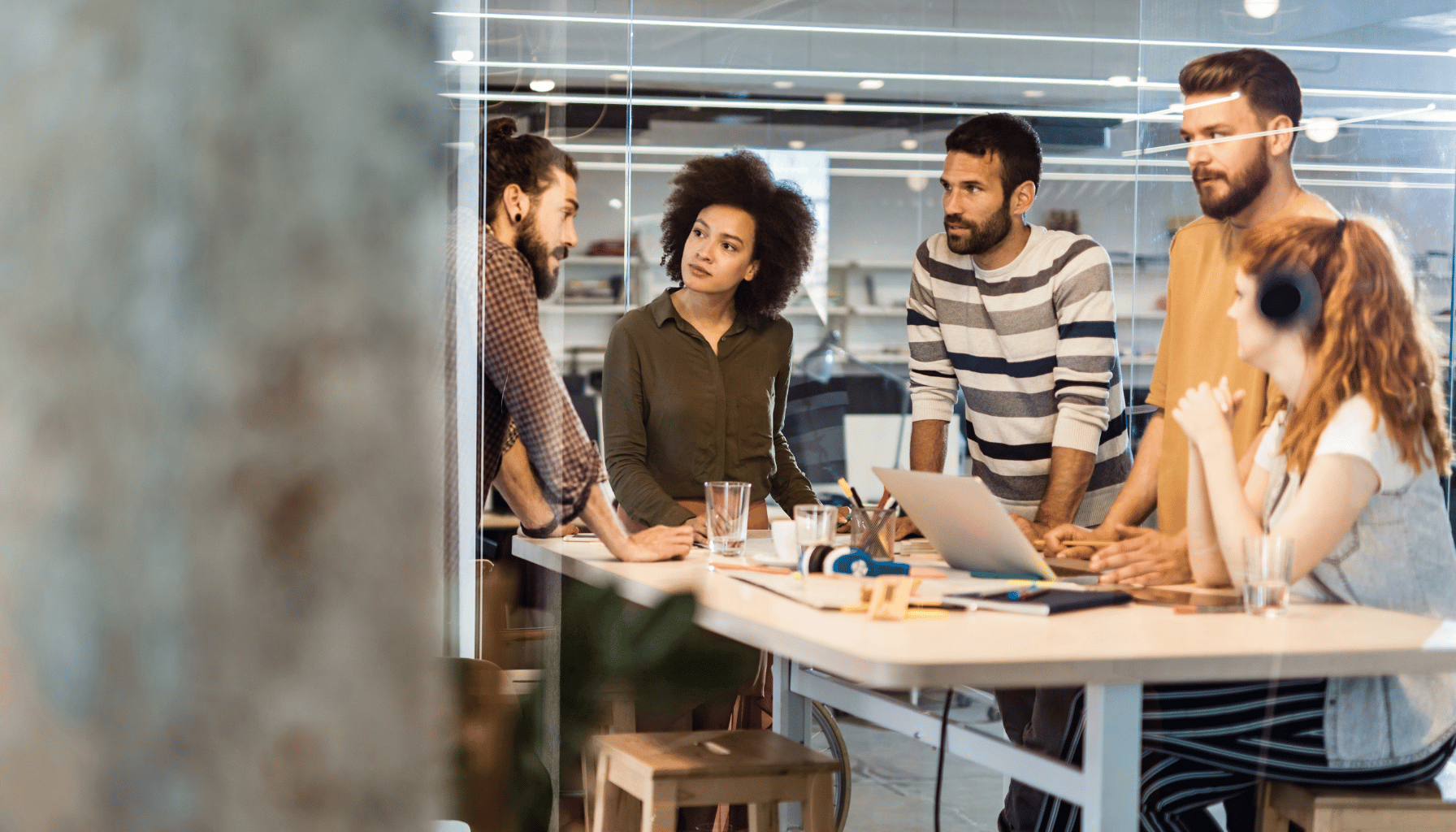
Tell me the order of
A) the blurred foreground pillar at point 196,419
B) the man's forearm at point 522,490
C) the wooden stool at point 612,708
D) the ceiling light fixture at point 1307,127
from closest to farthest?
the blurred foreground pillar at point 196,419, the wooden stool at point 612,708, the man's forearm at point 522,490, the ceiling light fixture at point 1307,127

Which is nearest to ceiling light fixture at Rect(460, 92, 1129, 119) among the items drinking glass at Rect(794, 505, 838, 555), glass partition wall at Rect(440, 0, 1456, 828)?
glass partition wall at Rect(440, 0, 1456, 828)

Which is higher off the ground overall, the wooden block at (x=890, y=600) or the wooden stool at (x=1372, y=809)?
the wooden block at (x=890, y=600)

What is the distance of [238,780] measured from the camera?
211mm

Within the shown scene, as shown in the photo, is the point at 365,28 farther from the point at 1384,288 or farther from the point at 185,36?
the point at 1384,288

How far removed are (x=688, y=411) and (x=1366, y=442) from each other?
1223mm

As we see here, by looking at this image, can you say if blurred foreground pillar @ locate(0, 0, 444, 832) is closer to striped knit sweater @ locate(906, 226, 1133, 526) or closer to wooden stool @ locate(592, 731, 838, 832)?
wooden stool @ locate(592, 731, 838, 832)

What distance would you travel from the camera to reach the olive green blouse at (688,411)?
2.32 m

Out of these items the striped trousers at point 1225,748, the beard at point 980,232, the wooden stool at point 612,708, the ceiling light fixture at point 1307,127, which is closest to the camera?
the wooden stool at point 612,708

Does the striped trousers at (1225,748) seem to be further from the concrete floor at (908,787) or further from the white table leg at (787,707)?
the concrete floor at (908,787)

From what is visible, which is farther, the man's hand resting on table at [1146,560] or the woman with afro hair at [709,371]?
the woman with afro hair at [709,371]

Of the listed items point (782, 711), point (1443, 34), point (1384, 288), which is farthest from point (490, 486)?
point (1443, 34)

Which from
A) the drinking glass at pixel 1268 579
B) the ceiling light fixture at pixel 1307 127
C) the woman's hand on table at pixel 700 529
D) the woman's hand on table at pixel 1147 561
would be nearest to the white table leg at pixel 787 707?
the woman's hand on table at pixel 700 529

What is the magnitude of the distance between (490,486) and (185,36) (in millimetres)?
1104

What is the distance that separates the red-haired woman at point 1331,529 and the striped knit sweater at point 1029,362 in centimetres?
64
